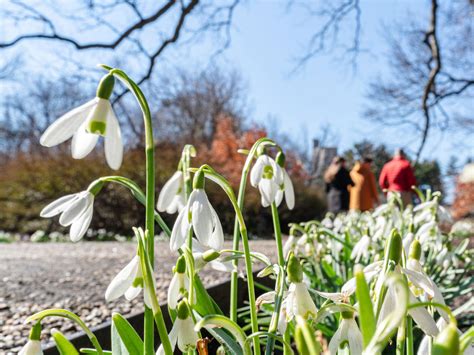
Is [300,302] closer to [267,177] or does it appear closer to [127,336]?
[127,336]

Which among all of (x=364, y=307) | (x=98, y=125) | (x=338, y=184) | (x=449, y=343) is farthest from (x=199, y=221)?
(x=338, y=184)

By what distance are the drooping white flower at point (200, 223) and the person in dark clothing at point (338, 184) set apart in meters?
8.34

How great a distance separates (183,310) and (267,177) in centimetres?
54

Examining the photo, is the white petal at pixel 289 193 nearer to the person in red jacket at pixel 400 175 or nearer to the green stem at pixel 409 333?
the green stem at pixel 409 333

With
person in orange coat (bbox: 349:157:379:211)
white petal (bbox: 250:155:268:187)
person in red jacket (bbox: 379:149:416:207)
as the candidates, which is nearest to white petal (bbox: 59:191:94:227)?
white petal (bbox: 250:155:268:187)

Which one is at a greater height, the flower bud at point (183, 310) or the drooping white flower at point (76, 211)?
the drooping white flower at point (76, 211)

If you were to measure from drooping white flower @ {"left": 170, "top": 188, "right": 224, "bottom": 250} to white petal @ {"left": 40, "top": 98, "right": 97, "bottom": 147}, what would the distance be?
0.21m

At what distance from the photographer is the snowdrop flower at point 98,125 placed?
787mm

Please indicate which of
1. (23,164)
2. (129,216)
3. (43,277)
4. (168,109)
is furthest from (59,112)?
(43,277)

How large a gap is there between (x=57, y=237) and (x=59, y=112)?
712 inches

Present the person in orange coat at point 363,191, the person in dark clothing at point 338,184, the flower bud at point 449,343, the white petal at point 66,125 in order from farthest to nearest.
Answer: the person in dark clothing at point 338,184
the person in orange coat at point 363,191
the white petal at point 66,125
the flower bud at point 449,343

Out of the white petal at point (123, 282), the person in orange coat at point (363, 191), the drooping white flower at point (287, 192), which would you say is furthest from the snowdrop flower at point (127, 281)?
the person in orange coat at point (363, 191)

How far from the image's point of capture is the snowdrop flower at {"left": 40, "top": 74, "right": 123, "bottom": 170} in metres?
0.79

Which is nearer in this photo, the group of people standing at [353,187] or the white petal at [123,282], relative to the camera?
the white petal at [123,282]
